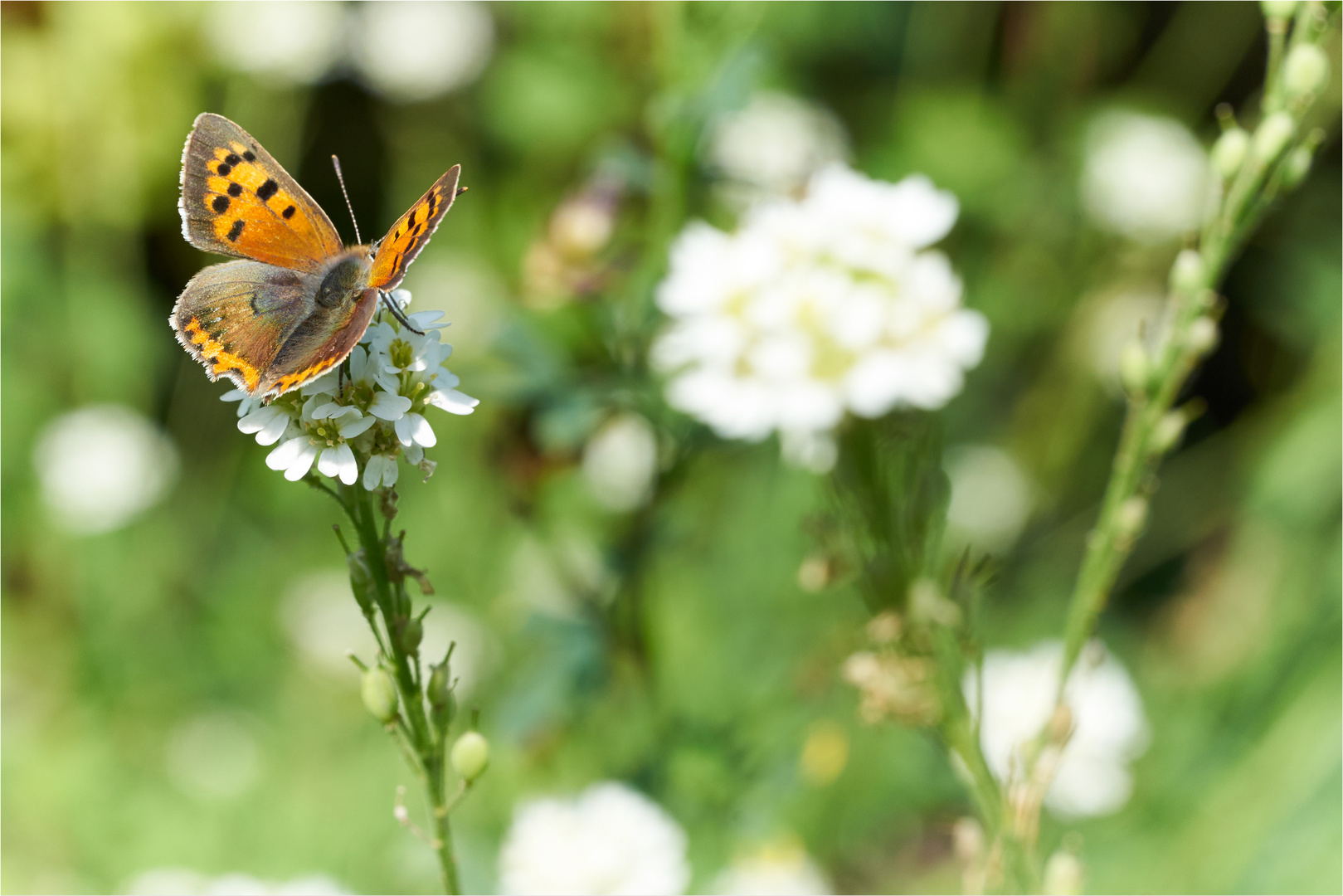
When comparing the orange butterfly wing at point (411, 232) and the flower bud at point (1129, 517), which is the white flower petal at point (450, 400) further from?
the flower bud at point (1129, 517)

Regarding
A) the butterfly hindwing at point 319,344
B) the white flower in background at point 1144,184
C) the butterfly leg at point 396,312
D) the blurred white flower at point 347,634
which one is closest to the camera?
the butterfly hindwing at point 319,344

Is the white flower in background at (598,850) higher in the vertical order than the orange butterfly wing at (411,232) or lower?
lower

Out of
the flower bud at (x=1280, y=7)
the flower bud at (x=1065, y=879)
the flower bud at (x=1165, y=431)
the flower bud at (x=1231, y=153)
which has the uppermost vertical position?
the flower bud at (x=1280, y=7)

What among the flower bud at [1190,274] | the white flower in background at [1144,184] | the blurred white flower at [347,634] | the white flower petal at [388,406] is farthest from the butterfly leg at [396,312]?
the white flower in background at [1144,184]

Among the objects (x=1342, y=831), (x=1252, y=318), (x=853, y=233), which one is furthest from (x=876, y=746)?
(x=1252, y=318)

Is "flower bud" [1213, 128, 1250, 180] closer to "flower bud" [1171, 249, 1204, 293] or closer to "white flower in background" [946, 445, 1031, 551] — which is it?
"flower bud" [1171, 249, 1204, 293]

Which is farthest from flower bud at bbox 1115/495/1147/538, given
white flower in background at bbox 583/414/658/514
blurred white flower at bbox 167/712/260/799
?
blurred white flower at bbox 167/712/260/799

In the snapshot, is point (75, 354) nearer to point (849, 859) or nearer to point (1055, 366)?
point (849, 859)
